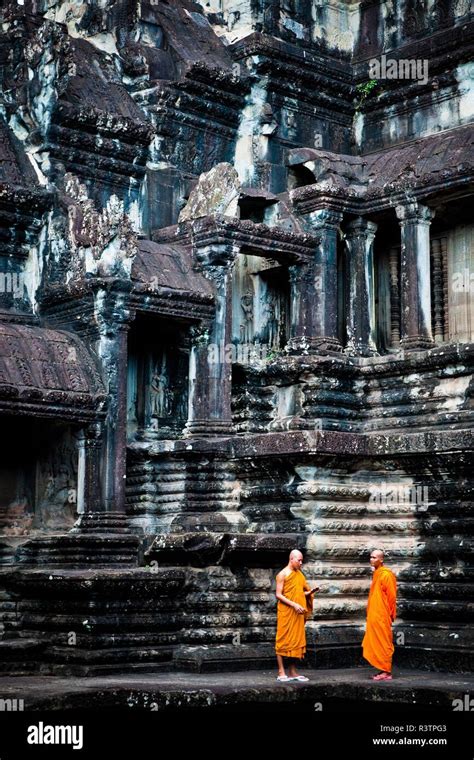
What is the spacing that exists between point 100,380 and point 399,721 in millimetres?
6071

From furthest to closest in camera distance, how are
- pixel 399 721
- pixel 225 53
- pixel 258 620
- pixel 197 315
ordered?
pixel 225 53, pixel 197 315, pixel 258 620, pixel 399 721

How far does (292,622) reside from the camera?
60.0 feet

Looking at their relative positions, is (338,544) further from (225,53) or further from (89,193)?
(225,53)

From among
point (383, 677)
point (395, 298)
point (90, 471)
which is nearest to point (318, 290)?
point (395, 298)

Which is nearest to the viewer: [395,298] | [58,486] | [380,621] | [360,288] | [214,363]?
[380,621]

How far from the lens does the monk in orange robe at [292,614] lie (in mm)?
18188

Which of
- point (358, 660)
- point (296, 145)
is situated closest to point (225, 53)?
point (296, 145)

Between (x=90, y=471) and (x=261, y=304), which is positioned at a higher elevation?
(x=261, y=304)

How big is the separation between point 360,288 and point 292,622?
6642 mm

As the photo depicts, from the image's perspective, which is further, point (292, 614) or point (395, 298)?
point (395, 298)

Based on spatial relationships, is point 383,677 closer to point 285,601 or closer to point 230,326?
point 285,601

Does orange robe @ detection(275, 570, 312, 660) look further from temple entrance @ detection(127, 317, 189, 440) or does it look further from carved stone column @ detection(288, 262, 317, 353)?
carved stone column @ detection(288, 262, 317, 353)

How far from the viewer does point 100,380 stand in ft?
66.1

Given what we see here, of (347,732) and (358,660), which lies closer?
(347,732)
